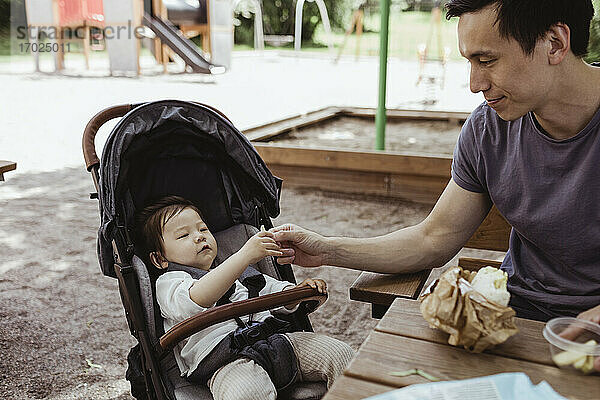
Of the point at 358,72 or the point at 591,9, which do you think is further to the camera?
the point at 358,72

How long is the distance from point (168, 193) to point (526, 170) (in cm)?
111

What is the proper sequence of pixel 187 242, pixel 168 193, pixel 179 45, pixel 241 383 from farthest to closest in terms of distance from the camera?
pixel 179 45 < pixel 168 193 < pixel 187 242 < pixel 241 383

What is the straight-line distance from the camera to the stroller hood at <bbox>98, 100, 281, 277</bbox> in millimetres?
2088

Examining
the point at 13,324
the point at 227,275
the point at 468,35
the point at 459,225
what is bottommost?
the point at 13,324

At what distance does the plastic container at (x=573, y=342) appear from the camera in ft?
3.93

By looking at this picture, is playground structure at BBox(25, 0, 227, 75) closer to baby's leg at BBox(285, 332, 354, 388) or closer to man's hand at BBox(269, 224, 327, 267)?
man's hand at BBox(269, 224, 327, 267)

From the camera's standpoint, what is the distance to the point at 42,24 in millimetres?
12789

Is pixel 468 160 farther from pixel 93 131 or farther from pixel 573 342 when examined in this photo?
pixel 93 131

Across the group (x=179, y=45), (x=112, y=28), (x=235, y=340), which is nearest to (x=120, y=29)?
(x=112, y=28)

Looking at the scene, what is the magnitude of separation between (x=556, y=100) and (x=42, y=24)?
504 inches

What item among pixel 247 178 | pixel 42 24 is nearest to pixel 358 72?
pixel 42 24

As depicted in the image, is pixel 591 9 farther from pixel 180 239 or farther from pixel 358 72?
pixel 358 72

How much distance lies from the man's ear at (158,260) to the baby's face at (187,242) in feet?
0.05

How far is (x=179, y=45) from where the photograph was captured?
42.3 ft
